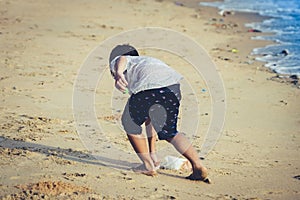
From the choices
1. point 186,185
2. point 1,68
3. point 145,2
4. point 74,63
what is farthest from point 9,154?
point 145,2

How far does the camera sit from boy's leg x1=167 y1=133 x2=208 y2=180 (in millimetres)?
4559

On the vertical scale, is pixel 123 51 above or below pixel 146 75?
above

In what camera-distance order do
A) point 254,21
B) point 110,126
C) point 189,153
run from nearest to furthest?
point 189,153 < point 110,126 < point 254,21

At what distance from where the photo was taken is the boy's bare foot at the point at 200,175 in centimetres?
457

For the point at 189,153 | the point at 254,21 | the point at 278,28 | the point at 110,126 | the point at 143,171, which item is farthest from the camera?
the point at 254,21

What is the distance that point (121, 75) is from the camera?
176 inches

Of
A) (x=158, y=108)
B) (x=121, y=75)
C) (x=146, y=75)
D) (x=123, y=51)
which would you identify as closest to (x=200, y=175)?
(x=158, y=108)

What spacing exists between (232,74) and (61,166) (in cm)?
478

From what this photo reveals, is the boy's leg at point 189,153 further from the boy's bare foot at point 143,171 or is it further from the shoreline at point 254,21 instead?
the shoreline at point 254,21

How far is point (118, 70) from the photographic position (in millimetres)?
4500

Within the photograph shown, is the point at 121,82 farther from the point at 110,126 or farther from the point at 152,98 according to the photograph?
the point at 110,126

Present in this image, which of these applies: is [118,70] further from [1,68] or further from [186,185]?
[1,68]

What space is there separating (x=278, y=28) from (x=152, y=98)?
10588 mm

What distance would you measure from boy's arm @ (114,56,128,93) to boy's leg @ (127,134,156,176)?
40 centimetres
